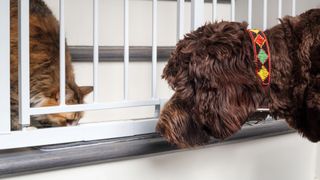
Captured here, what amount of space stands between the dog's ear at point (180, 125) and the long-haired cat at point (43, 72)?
644 mm

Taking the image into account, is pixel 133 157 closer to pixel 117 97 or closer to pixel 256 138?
pixel 256 138

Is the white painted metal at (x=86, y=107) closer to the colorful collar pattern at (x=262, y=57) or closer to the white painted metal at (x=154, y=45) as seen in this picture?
the white painted metal at (x=154, y=45)

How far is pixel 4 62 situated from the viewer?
1.41 meters

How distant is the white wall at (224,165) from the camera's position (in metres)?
1.63

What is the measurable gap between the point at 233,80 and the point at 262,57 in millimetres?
→ 120

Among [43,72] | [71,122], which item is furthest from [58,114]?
[43,72]

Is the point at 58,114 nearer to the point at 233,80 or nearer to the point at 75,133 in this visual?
the point at 75,133

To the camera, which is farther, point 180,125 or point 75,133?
point 75,133

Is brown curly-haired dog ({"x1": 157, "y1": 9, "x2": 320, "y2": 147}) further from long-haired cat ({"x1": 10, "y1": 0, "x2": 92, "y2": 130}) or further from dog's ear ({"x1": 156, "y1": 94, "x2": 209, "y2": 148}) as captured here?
long-haired cat ({"x1": 10, "y1": 0, "x2": 92, "y2": 130})

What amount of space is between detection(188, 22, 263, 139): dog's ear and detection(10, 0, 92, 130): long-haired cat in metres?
0.80

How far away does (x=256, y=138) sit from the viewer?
2102 mm

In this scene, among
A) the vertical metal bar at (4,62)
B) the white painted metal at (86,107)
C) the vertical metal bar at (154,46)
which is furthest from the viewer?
the vertical metal bar at (154,46)

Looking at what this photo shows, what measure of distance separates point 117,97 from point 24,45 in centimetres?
119

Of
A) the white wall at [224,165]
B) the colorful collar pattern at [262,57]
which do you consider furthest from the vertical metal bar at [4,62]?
the colorful collar pattern at [262,57]
